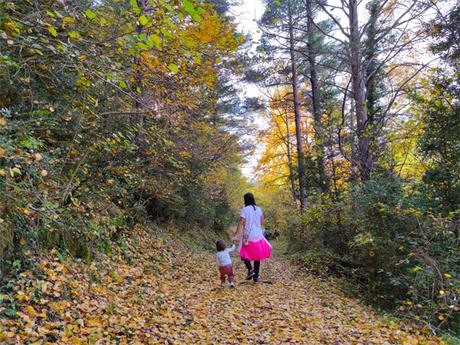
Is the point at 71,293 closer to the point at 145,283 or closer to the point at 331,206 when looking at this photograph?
the point at 145,283

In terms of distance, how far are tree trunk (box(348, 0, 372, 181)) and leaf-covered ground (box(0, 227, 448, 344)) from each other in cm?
338

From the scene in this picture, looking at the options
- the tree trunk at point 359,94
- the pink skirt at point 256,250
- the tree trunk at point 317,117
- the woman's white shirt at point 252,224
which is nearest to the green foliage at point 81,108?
the woman's white shirt at point 252,224

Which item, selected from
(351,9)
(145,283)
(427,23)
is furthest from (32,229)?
(427,23)

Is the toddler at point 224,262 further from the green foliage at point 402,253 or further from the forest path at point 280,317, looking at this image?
the green foliage at point 402,253

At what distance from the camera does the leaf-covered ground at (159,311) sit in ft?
10.5

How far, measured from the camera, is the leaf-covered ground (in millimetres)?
3201

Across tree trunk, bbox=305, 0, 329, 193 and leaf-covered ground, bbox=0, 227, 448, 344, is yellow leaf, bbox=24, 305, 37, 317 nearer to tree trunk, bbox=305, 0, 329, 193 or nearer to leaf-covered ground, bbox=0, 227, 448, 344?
leaf-covered ground, bbox=0, 227, 448, 344

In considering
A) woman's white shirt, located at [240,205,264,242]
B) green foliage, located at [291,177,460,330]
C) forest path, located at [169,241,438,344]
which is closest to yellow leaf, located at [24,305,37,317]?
forest path, located at [169,241,438,344]

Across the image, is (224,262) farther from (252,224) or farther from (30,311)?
(30,311)

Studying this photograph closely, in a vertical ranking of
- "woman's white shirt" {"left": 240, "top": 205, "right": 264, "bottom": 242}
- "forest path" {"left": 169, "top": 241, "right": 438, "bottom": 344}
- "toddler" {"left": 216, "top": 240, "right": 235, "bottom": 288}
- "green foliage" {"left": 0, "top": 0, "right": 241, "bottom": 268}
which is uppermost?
"green foliage" {"left": 0, "top": 0, "right": 241, "bottom": 268}

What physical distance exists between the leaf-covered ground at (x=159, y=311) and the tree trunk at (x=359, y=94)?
11.1 feet

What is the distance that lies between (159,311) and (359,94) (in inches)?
279

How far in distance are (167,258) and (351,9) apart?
8.16m

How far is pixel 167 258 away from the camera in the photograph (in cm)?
775
